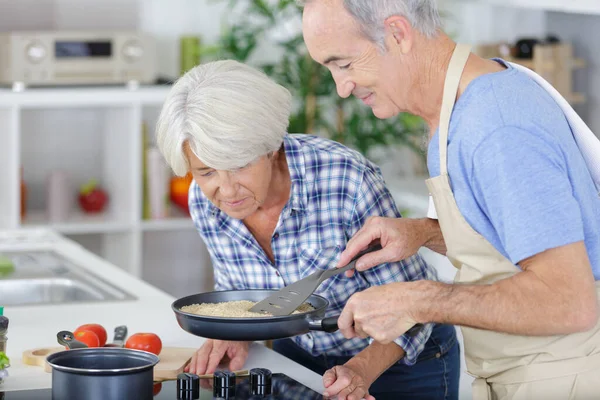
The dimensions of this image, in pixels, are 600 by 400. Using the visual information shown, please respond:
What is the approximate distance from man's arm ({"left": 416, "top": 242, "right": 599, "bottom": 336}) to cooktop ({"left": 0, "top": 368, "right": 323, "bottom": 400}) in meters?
0.36

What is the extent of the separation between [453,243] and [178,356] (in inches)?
26.0

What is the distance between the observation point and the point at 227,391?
1756mm

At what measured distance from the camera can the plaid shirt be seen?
6.73ft

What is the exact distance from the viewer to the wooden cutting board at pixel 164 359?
1.89 metres

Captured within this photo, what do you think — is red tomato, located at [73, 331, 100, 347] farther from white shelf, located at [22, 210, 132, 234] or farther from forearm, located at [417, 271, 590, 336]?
white shelf, located at [22, 210, 132, 234]

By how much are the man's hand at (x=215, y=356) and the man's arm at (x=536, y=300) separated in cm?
57

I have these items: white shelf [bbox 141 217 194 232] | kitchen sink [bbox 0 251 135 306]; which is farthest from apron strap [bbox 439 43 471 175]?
white shelf [bbox 141 217 194 232]

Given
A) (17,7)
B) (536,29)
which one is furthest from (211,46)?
(536,29)

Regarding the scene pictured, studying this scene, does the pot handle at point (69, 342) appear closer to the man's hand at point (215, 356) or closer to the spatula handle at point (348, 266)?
the man's hand at point (215, 356)

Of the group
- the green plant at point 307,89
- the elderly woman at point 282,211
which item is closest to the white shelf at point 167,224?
the green plant at point 307,89

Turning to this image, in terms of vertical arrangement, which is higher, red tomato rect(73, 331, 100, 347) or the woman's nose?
the woman's nose

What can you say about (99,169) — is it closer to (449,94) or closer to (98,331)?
(98,331)

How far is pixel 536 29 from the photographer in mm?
4227

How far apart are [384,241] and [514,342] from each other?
0.37m
